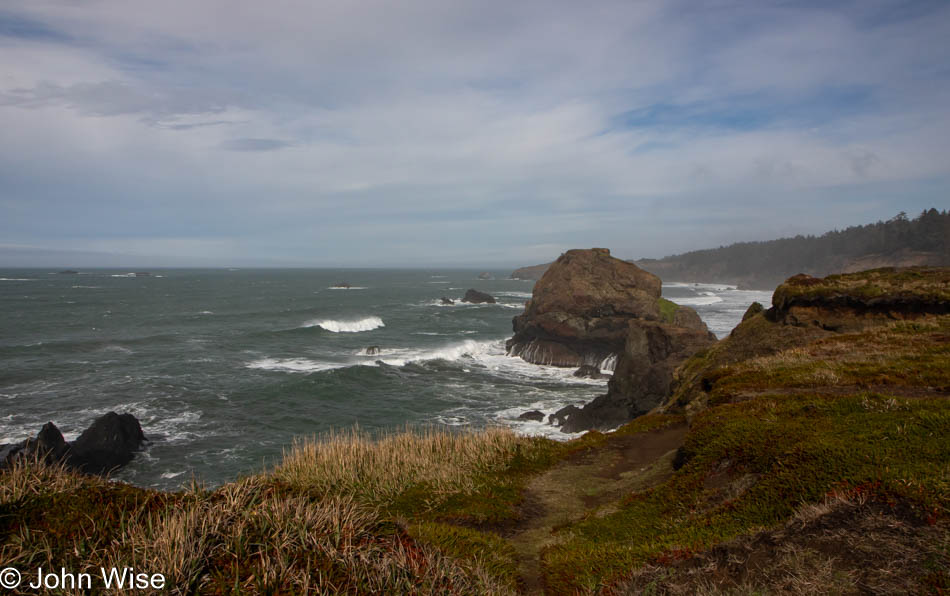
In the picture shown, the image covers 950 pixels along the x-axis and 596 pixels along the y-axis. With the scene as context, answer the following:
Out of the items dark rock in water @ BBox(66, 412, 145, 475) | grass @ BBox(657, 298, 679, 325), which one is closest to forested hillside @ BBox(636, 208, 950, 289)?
grass @ BBox(657, 298, 679, 325)

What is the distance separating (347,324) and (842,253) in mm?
A: 148774

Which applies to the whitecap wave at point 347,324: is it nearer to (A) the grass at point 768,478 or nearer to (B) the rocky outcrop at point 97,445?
(B) the rocky outcrop at point 97,445

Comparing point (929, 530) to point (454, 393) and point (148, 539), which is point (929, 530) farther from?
point (454, 393)

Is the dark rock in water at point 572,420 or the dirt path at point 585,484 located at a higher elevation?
the dirt path at point 585,484

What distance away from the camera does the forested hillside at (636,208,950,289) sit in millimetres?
98125

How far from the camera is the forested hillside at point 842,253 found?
9812 cm

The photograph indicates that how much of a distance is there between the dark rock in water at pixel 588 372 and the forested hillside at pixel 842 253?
3255 inches

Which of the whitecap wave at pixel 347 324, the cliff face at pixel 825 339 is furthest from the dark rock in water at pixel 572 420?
the whitecap wave at pixel 347 324

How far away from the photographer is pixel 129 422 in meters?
24.9

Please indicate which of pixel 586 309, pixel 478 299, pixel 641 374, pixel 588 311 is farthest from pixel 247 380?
pixel 478 299

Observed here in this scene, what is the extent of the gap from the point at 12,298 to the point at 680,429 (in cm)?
12337

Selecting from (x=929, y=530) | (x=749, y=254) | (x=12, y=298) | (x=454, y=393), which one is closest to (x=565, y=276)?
(x=454, y=393)

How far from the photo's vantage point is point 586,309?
4578 centimetres

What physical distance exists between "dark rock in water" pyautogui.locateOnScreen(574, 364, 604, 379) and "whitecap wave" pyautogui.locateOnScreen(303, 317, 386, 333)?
32636mm
